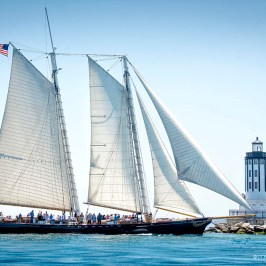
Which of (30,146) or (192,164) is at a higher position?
(30,146)

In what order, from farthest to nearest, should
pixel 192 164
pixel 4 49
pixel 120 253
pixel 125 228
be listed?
1. pixel 125 228
2. pixel 4 49
3. pixel 192 164
4. pixel 120 253

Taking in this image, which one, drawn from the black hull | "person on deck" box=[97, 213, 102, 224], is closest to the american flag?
the black hull

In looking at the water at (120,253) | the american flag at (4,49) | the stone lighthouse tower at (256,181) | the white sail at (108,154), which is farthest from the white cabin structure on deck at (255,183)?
the american flag at (4,49)

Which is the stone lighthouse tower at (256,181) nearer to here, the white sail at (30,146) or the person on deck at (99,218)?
the person on deck at (99,218)

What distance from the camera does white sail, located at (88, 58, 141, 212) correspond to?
58.1 meters

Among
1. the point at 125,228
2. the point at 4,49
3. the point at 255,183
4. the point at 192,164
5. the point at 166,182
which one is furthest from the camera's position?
the point at 255,183

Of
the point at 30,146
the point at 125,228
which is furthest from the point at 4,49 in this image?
the point at 125,228

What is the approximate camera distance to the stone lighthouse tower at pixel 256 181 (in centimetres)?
10444

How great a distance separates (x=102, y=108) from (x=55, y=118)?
4.34 m

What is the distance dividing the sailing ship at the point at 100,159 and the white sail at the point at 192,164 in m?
0.08

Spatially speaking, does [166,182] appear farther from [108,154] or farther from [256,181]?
[256,181]

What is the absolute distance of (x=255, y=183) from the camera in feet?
344

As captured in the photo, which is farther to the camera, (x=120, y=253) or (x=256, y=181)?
(x=256, y=181)

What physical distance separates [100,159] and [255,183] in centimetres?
5214
